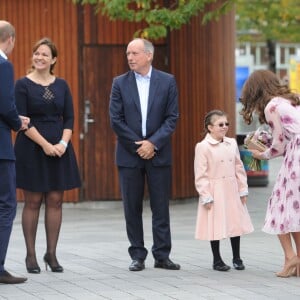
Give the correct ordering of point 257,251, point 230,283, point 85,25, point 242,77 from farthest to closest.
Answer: point 242,77 → point 85,25 → point 257,251 → point 230,283

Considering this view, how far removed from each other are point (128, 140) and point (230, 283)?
163 cm

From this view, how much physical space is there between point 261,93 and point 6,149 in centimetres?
219

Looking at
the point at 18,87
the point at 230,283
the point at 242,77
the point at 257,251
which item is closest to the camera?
the point at 230,283

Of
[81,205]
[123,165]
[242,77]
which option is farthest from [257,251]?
[242,77]

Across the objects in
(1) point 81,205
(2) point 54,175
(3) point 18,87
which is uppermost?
(3) point 18,87

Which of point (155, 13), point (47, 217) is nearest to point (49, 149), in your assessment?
point (47, 217)

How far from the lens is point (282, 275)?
906 centimetres

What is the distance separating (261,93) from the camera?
9.12 metres

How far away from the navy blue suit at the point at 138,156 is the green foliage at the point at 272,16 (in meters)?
13.0

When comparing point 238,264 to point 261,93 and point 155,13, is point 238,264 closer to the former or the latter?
point 261,93

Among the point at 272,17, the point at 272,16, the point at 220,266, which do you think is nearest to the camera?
the point at 220,266

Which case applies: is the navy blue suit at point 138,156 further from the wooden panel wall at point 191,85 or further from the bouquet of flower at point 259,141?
the wooden panel wall at point 191,85

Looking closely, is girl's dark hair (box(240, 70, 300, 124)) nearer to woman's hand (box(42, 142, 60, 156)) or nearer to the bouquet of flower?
the bouquet of flower

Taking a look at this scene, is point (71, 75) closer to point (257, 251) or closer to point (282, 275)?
point (257, 251)
